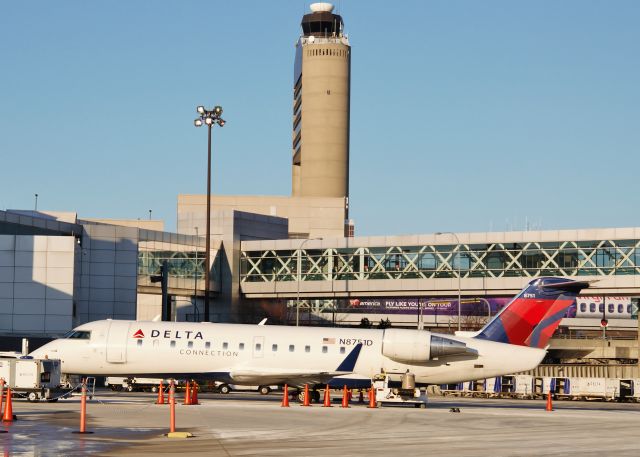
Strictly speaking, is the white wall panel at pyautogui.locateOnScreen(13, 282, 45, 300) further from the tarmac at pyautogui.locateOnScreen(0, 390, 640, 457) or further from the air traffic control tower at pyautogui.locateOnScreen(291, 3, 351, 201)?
the air traffic control tower at pyautogui.locateOnScreen(291, 3, 351, 201)

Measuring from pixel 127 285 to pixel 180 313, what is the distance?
63.3 ft

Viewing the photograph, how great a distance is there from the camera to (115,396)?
48.5m

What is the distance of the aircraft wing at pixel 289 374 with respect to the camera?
44.6m

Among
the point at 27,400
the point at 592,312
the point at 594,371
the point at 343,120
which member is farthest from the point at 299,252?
the point at 343,120

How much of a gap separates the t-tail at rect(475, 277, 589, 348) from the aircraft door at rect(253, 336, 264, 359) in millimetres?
9848

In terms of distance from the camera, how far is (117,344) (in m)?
45.0

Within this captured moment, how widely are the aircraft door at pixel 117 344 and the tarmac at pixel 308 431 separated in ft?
6.96

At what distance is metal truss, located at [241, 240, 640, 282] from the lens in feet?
256

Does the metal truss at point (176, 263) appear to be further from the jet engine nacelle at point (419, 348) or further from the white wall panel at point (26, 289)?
the jet engine nacelle at point (419, 348)

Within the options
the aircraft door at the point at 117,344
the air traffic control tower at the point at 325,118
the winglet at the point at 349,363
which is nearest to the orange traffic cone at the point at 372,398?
the winglet at the point at 349,363

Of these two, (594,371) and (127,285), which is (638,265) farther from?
(127,285)

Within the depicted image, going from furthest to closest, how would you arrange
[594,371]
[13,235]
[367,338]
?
[594,371]
[13,235]
[367,338]

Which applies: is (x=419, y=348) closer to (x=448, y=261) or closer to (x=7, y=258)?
(x=7, y=258)

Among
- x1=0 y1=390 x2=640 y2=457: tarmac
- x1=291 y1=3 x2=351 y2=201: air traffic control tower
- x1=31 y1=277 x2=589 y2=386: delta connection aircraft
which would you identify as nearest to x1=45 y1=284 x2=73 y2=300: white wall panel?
x1=31 y1=277 x2=589 y2=386: delta connection aircraft
